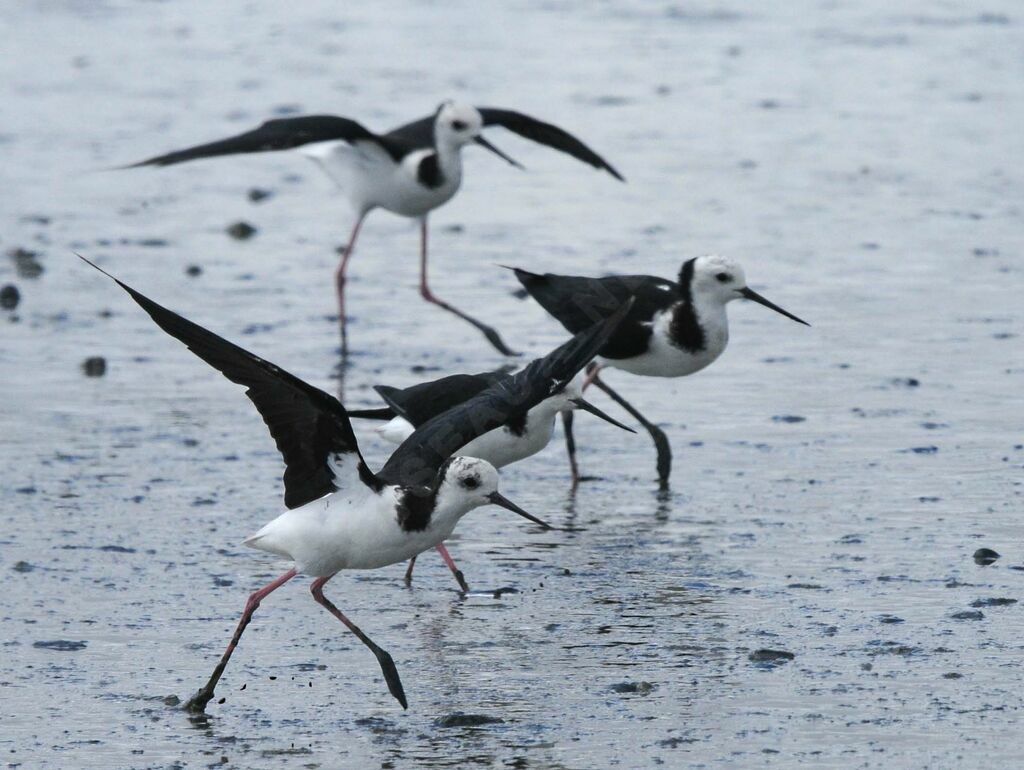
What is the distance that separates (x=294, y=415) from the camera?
5.72 metres

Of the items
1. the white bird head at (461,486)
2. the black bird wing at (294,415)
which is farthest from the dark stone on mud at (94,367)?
the white bird head at (461,486)

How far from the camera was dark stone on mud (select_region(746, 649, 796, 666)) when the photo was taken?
6.00 metres

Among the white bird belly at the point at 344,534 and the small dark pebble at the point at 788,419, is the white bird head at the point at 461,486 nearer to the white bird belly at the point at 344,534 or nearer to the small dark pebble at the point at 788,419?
the white bird belly at the point at 344,534

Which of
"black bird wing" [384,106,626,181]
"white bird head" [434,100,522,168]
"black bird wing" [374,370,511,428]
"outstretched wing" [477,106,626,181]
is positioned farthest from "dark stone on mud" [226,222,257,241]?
"black bird wing" [374,370,511,428]

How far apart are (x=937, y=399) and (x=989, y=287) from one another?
1.94 metres

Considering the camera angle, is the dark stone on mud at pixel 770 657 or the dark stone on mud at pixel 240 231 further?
the dark stone on mud at pixel 240 231

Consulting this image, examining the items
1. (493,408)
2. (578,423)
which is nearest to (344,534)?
(493,408)

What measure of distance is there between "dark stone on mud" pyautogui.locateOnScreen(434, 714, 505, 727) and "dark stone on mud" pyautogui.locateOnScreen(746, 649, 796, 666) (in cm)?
88

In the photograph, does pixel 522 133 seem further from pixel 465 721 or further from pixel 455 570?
pixel 465 721

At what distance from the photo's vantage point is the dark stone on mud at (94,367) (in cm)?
958

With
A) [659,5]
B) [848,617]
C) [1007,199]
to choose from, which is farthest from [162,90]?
[848,617]

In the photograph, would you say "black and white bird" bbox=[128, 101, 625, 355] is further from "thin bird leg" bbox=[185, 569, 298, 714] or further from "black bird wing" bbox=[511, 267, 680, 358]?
"thin bird leg" bbox=[185, 569, 298, 714]

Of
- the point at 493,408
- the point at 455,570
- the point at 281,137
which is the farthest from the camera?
the point at 281,137

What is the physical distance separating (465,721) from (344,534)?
2.29 ft
